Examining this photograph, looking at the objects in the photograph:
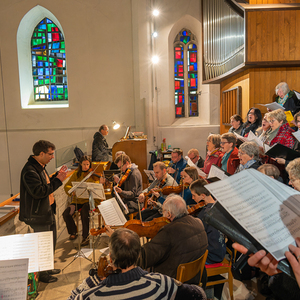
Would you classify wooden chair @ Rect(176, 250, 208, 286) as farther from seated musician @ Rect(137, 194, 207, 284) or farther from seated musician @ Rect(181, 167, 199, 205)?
seated musician @ Rect(181, 167, 199, 205)

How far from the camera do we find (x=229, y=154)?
12.7 ft

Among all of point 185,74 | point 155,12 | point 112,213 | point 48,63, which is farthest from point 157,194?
point 48,63

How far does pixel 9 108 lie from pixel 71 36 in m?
3.14

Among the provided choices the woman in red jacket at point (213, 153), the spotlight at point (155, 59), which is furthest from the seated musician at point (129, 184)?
the spotlight at point (155, 59)

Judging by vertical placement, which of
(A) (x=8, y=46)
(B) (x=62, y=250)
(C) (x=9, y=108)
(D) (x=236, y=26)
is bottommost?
(B) (x=62, y=250)

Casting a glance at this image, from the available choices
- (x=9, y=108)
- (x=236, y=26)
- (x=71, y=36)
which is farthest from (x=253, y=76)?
(x=9, y=108)

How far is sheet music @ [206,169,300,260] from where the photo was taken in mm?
986

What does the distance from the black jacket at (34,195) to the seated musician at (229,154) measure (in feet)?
7.57

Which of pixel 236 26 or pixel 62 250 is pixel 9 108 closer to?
pixel 62 250

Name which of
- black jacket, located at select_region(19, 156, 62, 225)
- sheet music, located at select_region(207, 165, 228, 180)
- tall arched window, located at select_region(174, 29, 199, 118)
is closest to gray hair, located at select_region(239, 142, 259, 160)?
sheet music, located at select_region(207, 165, 228, 180)

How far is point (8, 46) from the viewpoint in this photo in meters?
9.04

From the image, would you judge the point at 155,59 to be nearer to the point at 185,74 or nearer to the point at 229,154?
the point at 185,74

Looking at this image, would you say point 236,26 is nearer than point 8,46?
Yes

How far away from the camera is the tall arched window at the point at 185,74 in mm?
9086
